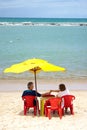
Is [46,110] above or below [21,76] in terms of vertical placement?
below

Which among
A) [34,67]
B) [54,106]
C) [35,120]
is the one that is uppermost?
[34,67]

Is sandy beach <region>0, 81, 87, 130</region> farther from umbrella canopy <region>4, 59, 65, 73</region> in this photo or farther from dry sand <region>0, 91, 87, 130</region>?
umbrella canopy <region>4, 59, 65, 73</region>

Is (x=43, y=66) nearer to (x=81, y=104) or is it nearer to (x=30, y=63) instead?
(x=30, y=63)

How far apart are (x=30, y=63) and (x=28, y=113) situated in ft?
5.38

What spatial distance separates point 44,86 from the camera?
18172mm

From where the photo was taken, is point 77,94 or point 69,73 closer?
point 77,94

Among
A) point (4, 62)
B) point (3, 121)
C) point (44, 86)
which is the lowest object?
point (3, 121)

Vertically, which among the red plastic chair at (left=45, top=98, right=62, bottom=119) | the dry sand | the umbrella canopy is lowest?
the dry sand

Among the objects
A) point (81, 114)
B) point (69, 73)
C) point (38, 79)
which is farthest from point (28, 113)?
point (69, 73)

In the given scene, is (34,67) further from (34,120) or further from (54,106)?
(34,120)

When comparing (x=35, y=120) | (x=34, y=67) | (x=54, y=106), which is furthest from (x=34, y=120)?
(x=34, y=67)

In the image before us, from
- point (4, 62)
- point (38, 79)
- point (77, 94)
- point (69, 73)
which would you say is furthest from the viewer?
point (4, 62)

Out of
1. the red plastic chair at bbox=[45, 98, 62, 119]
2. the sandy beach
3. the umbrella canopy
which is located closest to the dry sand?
the sandy beach

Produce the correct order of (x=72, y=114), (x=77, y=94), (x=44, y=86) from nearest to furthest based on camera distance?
(x=72, y=114)
(x=77, y=94)
(x=44, y=86)
